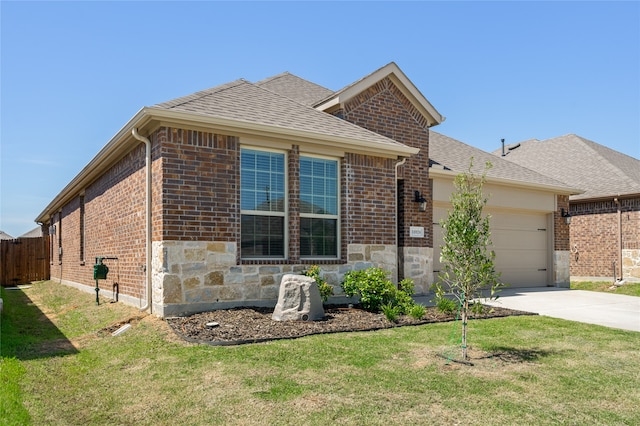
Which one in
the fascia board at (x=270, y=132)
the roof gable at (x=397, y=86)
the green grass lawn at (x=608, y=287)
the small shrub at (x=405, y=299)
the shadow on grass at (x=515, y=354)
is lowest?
the green grass lawn at (x=608, y=287)

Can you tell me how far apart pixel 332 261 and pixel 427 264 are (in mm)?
3572

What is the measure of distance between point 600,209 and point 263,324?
49.2 feet

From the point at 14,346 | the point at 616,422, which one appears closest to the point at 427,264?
the point at 616,422

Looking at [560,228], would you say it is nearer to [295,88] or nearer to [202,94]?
[295,88]

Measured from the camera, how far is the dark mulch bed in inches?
263

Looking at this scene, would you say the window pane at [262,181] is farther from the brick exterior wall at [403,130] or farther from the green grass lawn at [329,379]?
the brick exterior wall at [403,130]

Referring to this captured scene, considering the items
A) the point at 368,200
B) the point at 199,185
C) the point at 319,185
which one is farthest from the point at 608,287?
the point at 199,185

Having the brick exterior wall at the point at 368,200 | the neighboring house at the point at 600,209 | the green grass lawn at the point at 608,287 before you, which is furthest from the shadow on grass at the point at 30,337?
the neighboring house at the point at 600,209

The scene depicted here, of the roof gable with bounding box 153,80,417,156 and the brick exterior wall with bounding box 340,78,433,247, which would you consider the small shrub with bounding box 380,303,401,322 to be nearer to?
the roof gable with bounding box 153,80,417,156

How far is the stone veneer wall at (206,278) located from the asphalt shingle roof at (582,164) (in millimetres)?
13583

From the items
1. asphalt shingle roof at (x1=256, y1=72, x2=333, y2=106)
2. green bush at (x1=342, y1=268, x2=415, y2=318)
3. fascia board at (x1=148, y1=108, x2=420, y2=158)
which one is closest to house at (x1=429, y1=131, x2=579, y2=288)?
fascia board at (x1=148, y1=108, x2=420, y2=158)

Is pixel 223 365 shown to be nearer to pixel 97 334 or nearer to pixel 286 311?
pixel 286 311

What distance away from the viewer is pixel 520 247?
14.8 m

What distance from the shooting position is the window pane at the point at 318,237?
31.1ft
